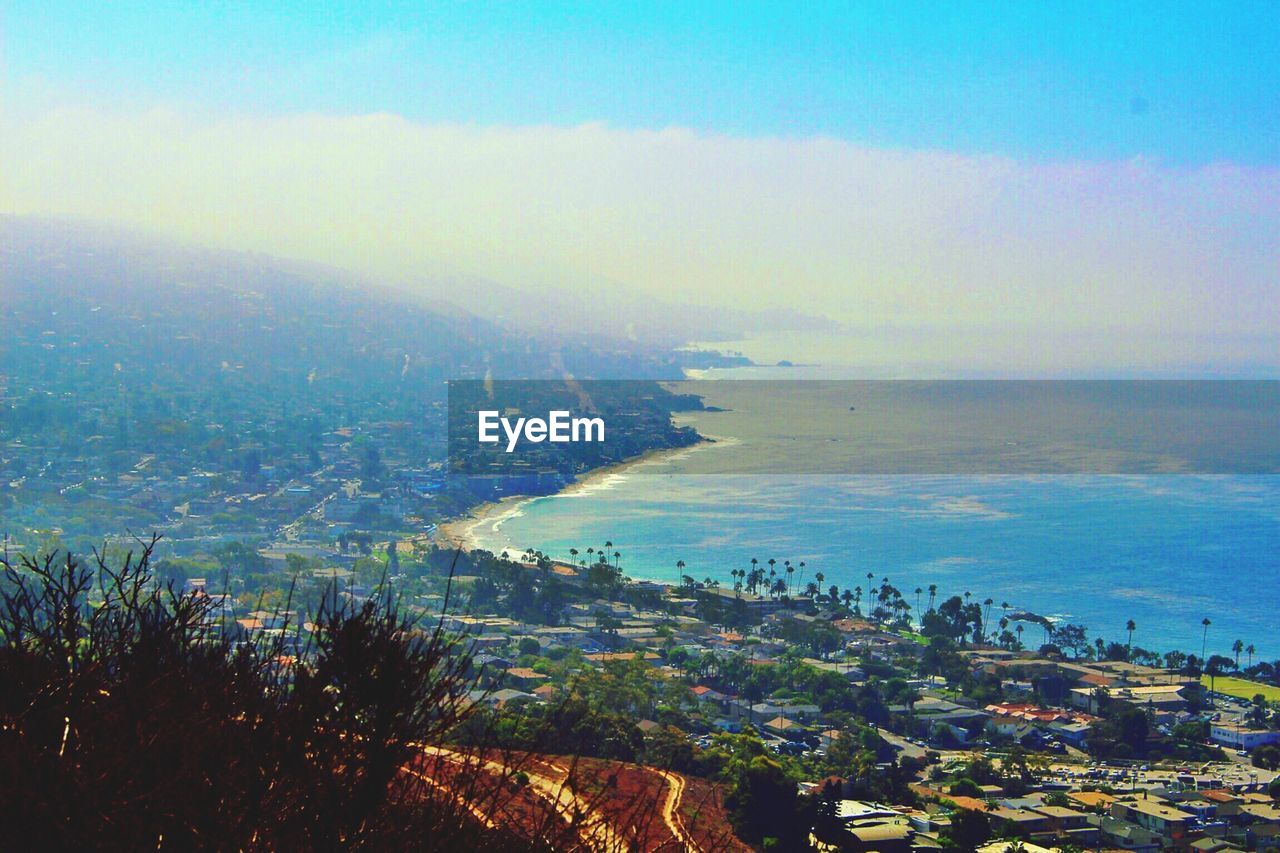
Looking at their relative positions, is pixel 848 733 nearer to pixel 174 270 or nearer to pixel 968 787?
pixel 968 787

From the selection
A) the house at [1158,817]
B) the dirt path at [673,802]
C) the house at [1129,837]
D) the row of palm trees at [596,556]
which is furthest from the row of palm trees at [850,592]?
the dirt path at [673,802]

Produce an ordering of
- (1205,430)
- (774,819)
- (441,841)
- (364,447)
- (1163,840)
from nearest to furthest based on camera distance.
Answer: (441,841)
(774,819)
(1163,840)
(364,447)
(1205,430)

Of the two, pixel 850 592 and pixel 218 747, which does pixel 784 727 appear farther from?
pixel 850 592

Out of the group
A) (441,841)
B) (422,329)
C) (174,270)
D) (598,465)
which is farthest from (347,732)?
(174,270)

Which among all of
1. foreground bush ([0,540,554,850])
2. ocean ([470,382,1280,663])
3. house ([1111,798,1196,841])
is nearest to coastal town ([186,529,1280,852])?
house ([1111,798,1196,841])

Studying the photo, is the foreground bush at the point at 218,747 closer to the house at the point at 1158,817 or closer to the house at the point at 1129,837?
the house at the point at 1129,837

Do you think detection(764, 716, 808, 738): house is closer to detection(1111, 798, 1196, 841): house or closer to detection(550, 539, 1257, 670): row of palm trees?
detection(1111, 798, 1196, 841): house
